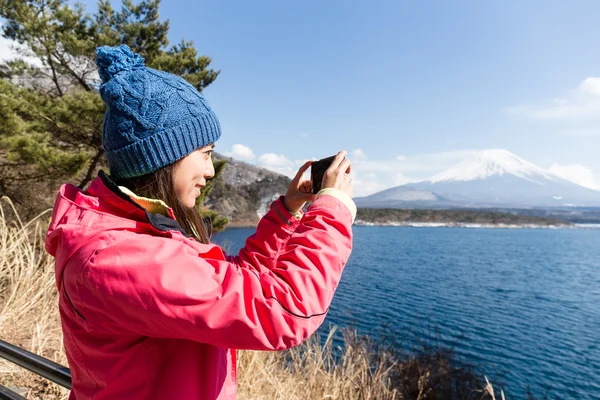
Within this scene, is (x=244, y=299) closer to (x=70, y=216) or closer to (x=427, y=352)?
(x=70, y=216)

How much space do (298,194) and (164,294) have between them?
1.85 feet

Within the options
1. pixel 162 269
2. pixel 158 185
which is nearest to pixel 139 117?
pixel 158 185

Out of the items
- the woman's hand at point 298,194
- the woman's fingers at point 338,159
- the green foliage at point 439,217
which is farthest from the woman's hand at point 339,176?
the green foliage at point 439,217

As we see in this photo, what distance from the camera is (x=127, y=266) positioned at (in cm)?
57

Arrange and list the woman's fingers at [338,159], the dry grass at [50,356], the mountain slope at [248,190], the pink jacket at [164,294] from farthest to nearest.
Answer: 1. the mountain slope at [248,190]
2. the dry grass at [50,356]
3. the woman's fingers at [338,159]
4. the pink jacket at [164,294]

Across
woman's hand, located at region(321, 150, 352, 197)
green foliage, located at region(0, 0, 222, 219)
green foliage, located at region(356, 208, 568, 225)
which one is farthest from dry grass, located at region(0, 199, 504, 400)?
green foliage, located at region(356, 208, 568, 225)

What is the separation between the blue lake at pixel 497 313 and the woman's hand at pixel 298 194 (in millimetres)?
4800

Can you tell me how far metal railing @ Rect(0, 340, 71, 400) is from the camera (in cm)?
114

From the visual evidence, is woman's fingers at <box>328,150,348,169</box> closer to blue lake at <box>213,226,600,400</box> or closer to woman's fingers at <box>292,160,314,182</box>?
woman's fingers at <box>292,160,314,182</box>

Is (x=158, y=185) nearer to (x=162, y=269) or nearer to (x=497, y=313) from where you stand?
(x=162, y=269)

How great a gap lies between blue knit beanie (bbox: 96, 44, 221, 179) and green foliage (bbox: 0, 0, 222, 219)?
7566 mm

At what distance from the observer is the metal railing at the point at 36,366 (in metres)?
1.14

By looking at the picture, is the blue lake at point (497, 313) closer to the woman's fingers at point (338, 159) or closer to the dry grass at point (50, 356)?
the dry grass at point (50, 356)

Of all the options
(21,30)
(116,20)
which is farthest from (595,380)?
(21,30)
